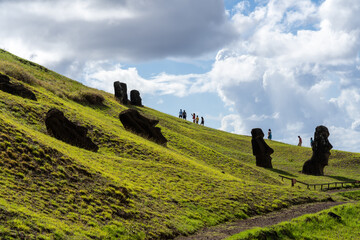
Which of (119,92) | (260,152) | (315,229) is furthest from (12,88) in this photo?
(119,92)

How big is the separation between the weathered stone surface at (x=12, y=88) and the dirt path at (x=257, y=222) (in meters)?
27.3

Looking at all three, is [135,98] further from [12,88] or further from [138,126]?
[12,88]

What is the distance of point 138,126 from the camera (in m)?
50.4

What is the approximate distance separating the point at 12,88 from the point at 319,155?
1473 inches

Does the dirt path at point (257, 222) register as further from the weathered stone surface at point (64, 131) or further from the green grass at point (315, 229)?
the weathered stone surface at point (64, 131)

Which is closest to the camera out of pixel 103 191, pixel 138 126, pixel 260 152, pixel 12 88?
pixel 103 191

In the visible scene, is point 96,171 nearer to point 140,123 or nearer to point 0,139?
point 0,139

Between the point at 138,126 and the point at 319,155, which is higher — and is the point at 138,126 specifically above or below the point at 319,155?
above

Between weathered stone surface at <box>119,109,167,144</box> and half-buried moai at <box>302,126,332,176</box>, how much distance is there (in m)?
19.3

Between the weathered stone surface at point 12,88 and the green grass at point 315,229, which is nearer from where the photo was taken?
the green grass at point 315,229

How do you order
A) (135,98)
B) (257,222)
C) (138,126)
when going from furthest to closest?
(135,98) → (138,126) → (257,222)

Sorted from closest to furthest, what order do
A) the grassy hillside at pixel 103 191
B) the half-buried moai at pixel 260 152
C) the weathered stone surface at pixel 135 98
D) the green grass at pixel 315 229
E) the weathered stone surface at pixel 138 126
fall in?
the grassy hillside at pixel 103 191
the green grass at pixel 315 229
the weathered stone surface at pixel 138 126
the half-buried moai at pixel 260 152
the weathered stone surface at pixel 135 98

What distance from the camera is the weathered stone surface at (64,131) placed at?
33.2 meters

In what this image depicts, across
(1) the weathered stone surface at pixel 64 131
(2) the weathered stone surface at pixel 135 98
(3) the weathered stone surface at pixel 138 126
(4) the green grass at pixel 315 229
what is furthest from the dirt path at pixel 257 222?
(2) the weathered stone surface at pixel 135 98
